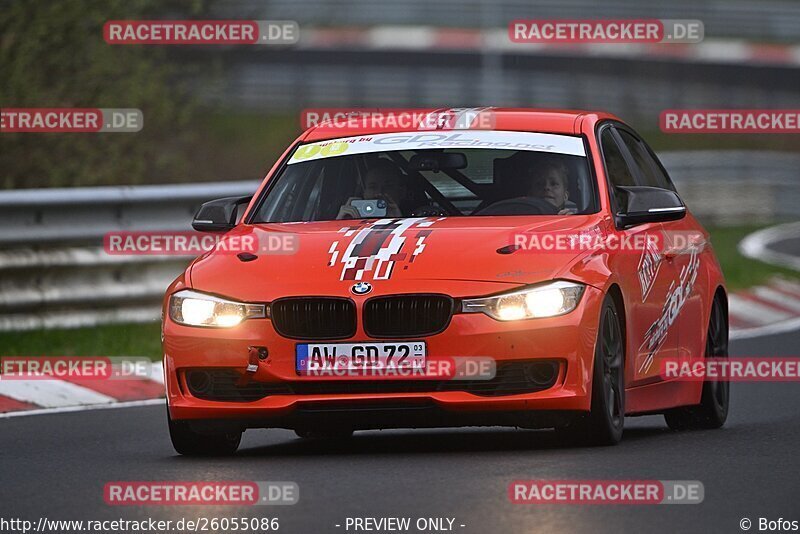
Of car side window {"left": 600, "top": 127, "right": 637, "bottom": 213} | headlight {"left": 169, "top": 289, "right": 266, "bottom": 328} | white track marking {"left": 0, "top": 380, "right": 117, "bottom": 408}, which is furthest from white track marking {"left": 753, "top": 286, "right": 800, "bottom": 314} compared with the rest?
headlight {"left": 169, "top": 289, "right": 266, "bottom": 328}

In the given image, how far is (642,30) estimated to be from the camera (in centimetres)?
5822

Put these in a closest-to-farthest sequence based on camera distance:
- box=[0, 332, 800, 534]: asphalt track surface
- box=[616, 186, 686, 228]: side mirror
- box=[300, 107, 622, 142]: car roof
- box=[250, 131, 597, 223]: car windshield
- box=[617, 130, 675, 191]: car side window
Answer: box=[0, 332, 800, 534]: asphalt track surface, box=[616, 186, 686, 228]: side mirror, box=[250, 131, 597, 223]: car windshield, box=[300, 107, 622, 142]: car roof, box=[617, 130, 675, 191]: car side window

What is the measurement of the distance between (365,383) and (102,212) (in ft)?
22.5

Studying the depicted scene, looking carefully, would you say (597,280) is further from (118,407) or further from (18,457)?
(118,407)

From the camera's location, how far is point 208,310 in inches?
344

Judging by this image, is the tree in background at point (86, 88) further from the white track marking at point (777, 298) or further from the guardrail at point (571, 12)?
the guardrail at point (571, 12)

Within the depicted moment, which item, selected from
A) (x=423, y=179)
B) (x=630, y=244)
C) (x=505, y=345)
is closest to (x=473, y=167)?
(x=423, y=179)

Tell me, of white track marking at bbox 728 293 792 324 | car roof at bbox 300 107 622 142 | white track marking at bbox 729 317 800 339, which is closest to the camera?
car roof at bbox 300 107 622 142

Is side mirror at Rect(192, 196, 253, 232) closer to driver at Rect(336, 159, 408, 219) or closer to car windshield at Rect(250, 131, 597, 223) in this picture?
car windshield at Rect(250, 131, 597, 223)

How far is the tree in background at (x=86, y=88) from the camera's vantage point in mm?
19484

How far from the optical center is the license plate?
8.39 m

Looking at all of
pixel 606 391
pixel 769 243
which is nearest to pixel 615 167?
pixel 606 391

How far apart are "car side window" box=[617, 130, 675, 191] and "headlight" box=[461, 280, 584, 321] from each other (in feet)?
7.37

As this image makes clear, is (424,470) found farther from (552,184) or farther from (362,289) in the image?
(552,184)
